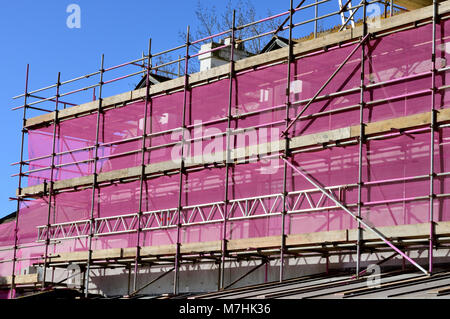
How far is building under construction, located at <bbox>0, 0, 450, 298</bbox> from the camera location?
20.6 m

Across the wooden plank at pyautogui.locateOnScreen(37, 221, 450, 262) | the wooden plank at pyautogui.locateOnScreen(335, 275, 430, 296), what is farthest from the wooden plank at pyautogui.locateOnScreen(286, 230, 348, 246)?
the wooden plank at pyautogui.locateOnScreen(335, 275, 430, 296)

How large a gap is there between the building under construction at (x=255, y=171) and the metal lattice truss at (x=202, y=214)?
5cm

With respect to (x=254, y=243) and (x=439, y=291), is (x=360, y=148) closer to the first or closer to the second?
(x=254, y=243)

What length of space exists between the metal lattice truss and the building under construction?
47mm

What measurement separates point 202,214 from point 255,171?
1.94 m

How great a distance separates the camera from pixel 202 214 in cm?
2508

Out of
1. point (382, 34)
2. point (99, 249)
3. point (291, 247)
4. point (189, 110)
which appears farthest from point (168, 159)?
point (382, 34)

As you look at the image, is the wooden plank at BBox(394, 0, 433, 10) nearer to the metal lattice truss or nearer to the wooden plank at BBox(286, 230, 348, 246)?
the metal lattice truss

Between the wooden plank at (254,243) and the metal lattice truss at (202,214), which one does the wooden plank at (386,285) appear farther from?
the wooden plank at (254,243)

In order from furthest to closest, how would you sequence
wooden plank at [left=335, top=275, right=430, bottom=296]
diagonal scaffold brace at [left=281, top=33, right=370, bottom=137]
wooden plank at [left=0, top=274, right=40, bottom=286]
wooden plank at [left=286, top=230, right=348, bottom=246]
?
wooden plank at [left=0, top=274, right=40, bottom=286], diagonal scaffold brace at [left=281, top=33, right=370, bottom=137], wooden plank at [left=286, top=230, right=348, bottom=246], wooden plank at [left=335, top=275, right=430, bottom=296]

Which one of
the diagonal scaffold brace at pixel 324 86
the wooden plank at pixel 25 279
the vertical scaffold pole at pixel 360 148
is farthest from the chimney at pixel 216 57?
the vertical scaffold pole at pixel 360 148

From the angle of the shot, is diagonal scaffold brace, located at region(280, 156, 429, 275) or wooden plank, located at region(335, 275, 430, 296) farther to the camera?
diagonal scaffold brace, located at region(280, 156, 429, 275)

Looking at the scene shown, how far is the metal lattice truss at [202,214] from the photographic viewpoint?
2233 centimetres

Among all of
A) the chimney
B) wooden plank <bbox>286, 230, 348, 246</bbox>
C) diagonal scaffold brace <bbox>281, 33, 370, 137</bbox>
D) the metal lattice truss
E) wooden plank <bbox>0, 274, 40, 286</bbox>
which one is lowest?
wooden plank <bbox>0, 274, 40, 286</bbox>
